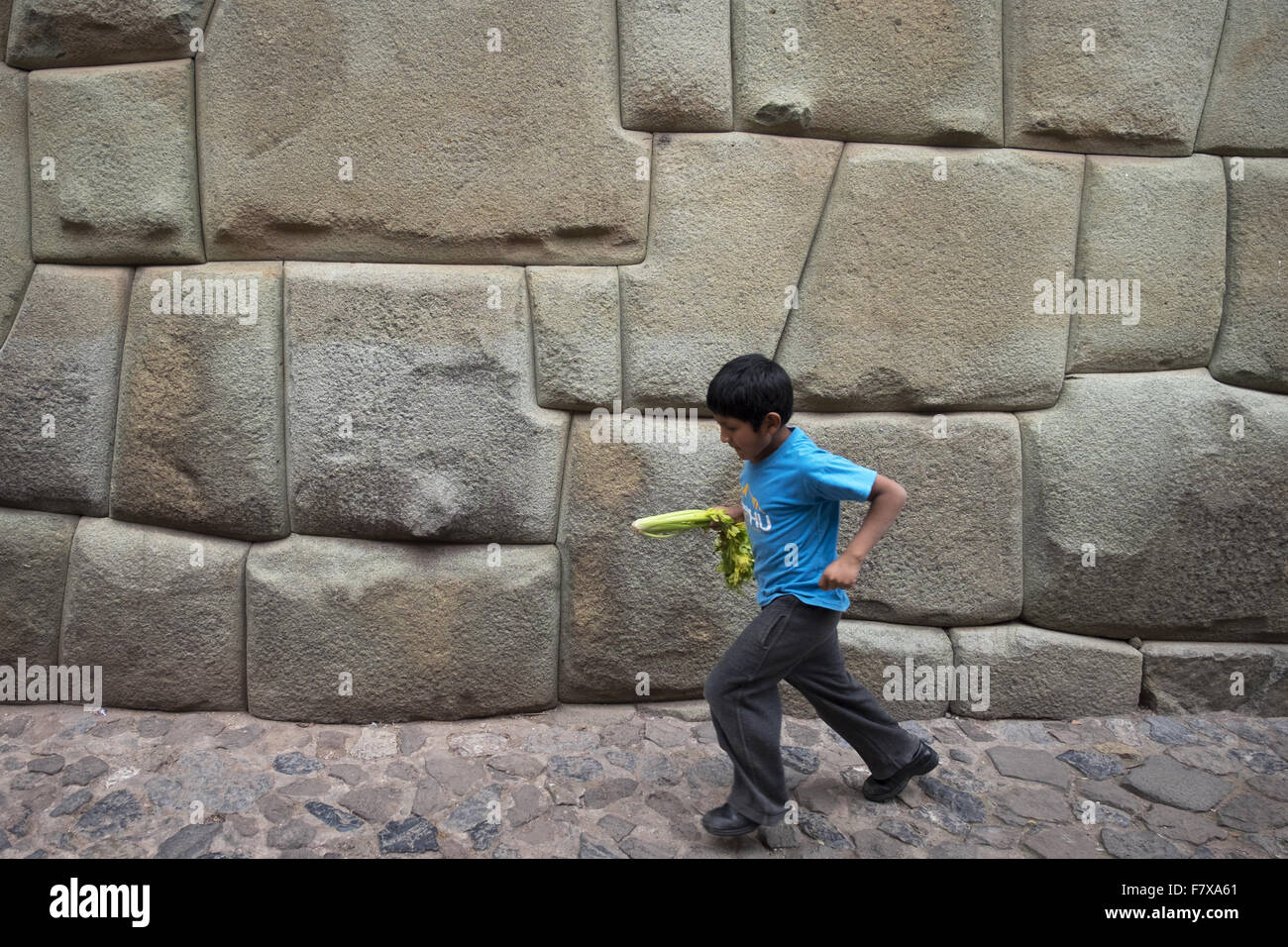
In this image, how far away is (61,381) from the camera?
3.01m

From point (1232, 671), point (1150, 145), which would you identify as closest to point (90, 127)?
point (1150, 145)

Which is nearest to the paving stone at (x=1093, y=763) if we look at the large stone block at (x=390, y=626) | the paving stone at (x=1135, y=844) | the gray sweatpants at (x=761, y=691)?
the paving stone at (x=1135, y=844)

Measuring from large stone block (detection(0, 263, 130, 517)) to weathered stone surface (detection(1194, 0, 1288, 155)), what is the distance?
379 centimetres

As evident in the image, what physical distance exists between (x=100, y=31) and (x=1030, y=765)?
12.3ft

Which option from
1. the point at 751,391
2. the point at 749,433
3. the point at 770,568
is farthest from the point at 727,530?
the point at 751,391

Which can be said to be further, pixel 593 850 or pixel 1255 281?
pixel 1255 281

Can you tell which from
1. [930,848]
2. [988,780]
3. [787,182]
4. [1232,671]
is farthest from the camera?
[1232,671]

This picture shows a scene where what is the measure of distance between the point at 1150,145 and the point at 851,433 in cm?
145

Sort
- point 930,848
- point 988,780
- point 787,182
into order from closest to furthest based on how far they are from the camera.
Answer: point 930,848, point 988,780, point 787,182

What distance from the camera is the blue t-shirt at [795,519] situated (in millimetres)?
2299

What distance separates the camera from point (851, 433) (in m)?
3.12

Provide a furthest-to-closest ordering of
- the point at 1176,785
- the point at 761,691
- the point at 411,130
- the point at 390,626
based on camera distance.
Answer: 1. the point at 390,626
2. the point at 411,130
3. the point at 1176,785
4. the point at 761,691

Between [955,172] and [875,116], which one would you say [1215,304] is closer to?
[955,172]

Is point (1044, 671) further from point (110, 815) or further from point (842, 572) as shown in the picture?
point (110, 815)
